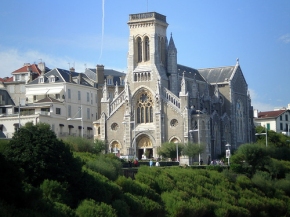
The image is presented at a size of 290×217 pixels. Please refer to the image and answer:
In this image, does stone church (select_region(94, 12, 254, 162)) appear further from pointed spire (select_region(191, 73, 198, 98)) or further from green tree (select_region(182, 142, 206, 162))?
green tree (select_region(182, 142, 206, 162))

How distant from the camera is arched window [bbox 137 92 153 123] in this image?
10269cm

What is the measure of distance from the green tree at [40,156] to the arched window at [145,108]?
171 feet

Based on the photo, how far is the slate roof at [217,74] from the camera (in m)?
119

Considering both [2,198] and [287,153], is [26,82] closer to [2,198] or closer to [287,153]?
[287,153]

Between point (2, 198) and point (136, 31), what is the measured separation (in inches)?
2636

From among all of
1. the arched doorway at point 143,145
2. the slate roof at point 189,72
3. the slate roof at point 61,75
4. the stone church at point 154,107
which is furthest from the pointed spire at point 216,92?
the slate roof at point 61,75

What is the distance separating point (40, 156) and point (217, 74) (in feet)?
246

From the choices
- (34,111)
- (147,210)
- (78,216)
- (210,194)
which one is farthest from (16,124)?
(78,216)

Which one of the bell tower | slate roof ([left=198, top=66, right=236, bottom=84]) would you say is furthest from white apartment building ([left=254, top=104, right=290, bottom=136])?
the bell tower

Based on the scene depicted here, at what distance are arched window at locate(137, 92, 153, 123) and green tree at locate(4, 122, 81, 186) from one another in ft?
171

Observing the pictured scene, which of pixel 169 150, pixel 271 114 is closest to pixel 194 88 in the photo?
pixel 169 150

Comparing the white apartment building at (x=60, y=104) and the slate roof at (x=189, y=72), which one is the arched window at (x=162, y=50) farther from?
the white apartment building at (x=60, y=104)

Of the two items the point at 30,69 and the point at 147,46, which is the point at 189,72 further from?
the point at 30,69

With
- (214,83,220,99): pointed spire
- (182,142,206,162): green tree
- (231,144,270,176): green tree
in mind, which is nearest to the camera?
(231,144,270,176): green tree
